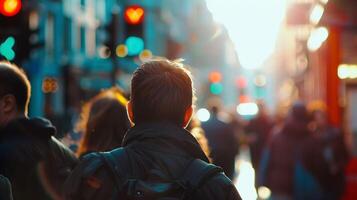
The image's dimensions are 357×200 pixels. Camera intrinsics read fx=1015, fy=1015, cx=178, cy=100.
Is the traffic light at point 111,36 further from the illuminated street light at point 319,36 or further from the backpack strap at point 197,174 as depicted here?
the backpack strap at point 197,174

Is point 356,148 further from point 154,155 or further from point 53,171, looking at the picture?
point 154,155

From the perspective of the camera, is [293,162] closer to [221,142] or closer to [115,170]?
[221,142]

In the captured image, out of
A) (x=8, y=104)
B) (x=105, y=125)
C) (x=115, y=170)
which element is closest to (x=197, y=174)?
(x=115, y=170)

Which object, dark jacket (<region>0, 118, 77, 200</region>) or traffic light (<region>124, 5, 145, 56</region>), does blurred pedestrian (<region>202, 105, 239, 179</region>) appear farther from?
dark jacket (<region>0, 118, 77, 200</region>)

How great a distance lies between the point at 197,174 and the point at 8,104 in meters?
1.54

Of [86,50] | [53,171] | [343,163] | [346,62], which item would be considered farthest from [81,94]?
[53,171]

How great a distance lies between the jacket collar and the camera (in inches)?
152

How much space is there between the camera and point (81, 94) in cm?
4106

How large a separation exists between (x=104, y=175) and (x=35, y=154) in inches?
58.4

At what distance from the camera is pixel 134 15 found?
754 inches

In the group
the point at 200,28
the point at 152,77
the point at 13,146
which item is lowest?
the point at 200,28

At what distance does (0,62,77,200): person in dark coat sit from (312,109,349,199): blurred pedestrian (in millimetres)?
5939

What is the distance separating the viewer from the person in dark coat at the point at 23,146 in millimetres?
4941

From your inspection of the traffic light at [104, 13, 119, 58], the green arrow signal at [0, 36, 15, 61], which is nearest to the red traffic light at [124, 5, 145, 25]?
the traffic light at [104, 13, 119, 58]
